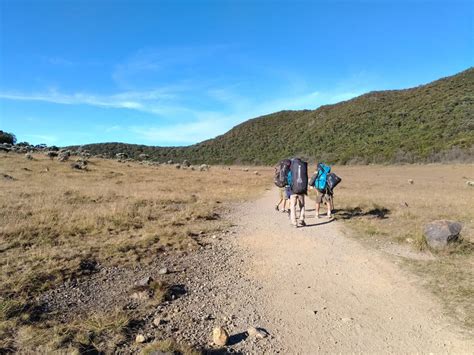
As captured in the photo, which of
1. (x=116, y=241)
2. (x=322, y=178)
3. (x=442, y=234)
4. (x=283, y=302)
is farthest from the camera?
(x=322, y=178)

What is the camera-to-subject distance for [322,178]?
12570mm

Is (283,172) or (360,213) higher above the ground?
(283,172)

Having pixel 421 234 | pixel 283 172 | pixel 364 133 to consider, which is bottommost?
pixel 421 234

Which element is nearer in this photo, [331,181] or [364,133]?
[331,181]

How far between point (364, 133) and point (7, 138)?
55999mm

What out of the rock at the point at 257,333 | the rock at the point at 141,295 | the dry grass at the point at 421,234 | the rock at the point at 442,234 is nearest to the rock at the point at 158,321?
the rock at the point at 141,295

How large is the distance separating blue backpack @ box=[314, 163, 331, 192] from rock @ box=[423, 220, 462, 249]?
13.6 ft

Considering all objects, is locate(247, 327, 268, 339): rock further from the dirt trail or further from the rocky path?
the dirt trail

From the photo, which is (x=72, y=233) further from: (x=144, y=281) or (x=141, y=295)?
(x=141, y=295)

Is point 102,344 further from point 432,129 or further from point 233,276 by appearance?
point 432,129

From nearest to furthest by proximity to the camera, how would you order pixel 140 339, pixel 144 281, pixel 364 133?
pixel 140 339
pixel 144 281
pixel 364 133

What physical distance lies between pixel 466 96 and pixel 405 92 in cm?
2034

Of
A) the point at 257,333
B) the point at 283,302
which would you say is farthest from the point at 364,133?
the point at 257,333

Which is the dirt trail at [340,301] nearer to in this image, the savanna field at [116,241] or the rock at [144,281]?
the savanna field at [116,241]
